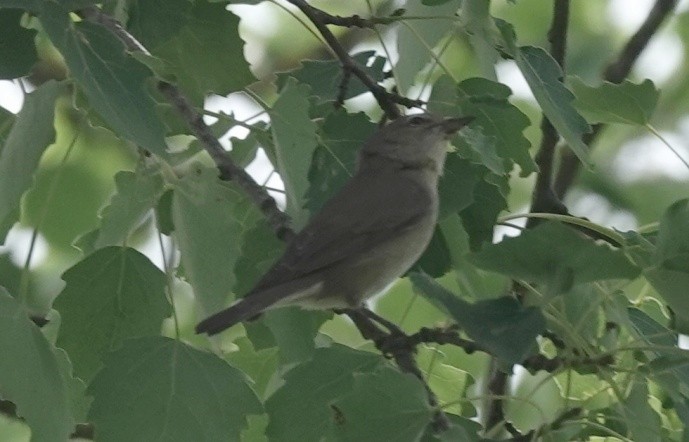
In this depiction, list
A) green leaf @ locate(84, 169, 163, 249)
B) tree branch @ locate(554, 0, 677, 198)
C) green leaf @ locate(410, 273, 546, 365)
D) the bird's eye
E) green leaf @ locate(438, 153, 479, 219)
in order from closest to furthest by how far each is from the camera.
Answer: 1. green leaf @ locate(410, 273, 546, 365)
2. green leaf @ locate(438, 153, 479, 219)
3. green leaf @ locate(84, 169, 163, 249)
4. the bird's eye
5. tree branch @ locate(554, 0, 677, 198)

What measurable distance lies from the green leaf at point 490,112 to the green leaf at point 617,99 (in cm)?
13

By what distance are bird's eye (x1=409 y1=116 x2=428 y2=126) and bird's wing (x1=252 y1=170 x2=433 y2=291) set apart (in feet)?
0.60

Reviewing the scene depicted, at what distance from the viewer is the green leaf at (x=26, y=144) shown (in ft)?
7.40

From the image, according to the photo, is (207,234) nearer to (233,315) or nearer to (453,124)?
(233,315)

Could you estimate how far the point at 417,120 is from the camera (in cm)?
364

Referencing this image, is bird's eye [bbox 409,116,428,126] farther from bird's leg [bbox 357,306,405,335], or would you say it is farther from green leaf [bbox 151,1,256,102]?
green leaf [bbox 151,1,256,102]

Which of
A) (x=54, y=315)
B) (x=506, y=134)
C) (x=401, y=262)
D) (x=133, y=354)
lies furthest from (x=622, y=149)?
(x=133, y=354)

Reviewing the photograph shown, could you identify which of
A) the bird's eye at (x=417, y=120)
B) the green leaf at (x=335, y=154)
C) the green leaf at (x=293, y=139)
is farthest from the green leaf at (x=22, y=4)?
the bird's eye at (x=417, y=120)

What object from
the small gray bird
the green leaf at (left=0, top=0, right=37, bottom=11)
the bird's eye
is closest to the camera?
the green leaf at (left=0, top=0, right=37, bottom=11)

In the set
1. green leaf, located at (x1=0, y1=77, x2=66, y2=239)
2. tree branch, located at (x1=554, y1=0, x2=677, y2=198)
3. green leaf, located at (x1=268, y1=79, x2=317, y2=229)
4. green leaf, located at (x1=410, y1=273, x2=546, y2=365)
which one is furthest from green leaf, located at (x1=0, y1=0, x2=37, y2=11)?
tree branch, located at (x1=554, y1=0, x2=677, y2=198)

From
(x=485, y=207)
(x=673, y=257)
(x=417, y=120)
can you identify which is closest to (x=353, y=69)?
(x=485, y=207)

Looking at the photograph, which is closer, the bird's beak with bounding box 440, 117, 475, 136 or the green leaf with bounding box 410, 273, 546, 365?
the green leaf with bounding box 410, 273, 546, 365

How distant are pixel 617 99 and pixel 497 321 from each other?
0.89m

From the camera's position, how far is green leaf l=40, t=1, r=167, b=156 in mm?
2043
